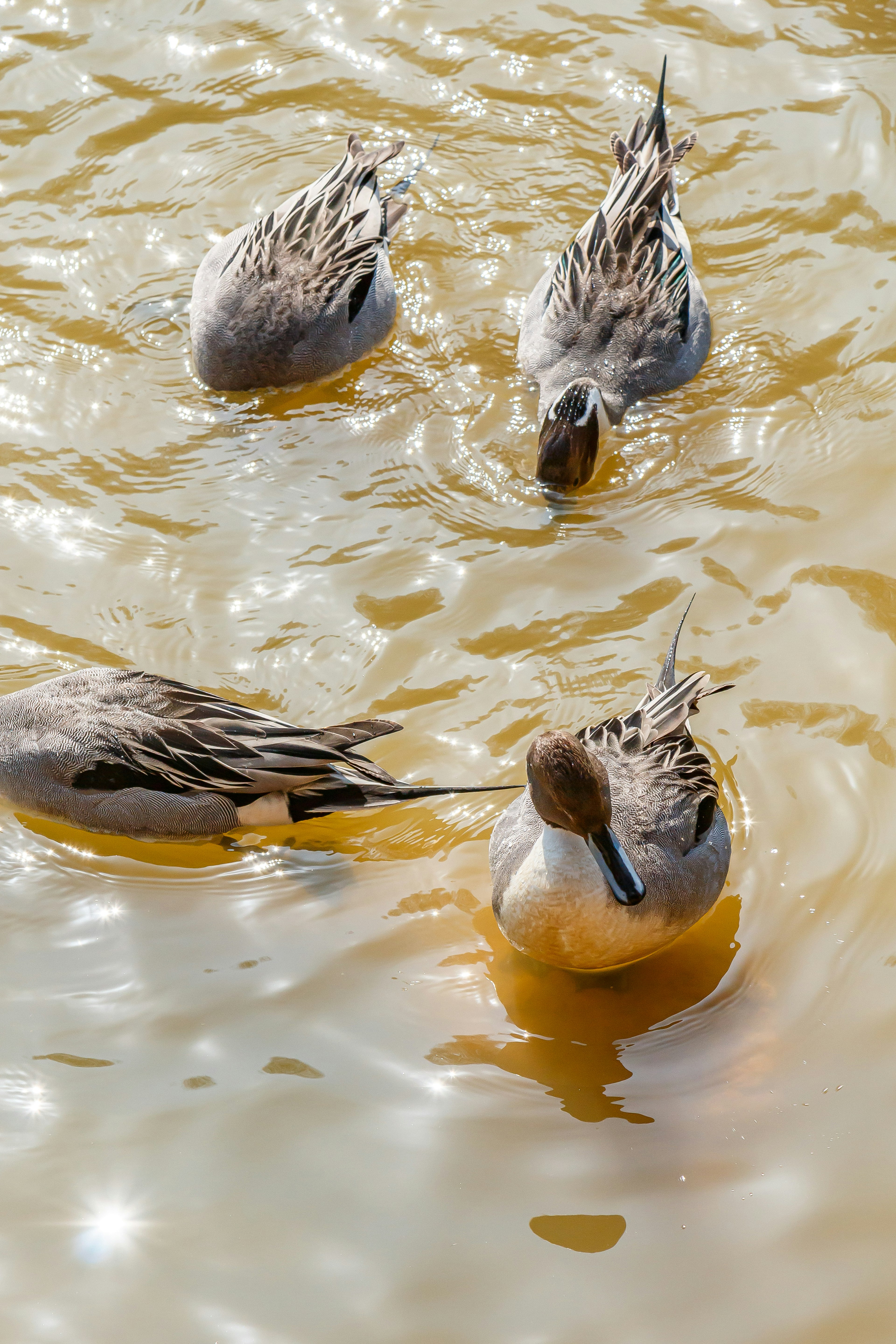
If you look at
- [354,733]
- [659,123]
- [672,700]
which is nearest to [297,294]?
[659,123]

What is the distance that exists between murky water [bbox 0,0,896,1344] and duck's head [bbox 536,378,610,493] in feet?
0.50

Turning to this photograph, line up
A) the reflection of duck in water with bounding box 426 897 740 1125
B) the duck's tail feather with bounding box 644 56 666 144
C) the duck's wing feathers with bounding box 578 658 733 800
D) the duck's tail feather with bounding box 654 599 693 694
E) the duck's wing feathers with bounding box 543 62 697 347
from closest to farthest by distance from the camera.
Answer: the reflection of duck in water with bounding box 426 897 740 1125 < the duck's wing feathers with bounding box 578 658 733 800 < the duck's tail feather with bounding box 654 599 693 694 < the duck's wing feathers with bounding box 543 62 697 347 < the duck's tail feather with bounding box 644 56 666 144

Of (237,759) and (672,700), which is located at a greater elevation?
(672,700)

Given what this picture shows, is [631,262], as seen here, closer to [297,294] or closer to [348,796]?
[297,294]

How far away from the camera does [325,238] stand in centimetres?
634

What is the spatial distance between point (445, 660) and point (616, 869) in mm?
1609

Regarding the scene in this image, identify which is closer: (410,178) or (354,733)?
(354,733)

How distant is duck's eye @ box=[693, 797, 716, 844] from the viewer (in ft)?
13.1

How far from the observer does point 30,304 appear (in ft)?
21.7

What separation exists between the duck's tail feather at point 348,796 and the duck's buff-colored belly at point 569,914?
A: 0.60m

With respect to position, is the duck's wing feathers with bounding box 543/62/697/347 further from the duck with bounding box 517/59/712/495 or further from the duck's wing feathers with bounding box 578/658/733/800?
the duck's wing feathers with bounding box 578/658/733/800

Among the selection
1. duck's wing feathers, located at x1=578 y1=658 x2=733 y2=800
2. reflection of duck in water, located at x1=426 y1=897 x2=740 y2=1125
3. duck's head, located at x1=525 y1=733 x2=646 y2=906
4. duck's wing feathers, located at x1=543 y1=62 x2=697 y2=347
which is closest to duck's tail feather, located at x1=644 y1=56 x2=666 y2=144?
duck's wing feathers, located at x1=543 y1=62 x2=697 y2=347

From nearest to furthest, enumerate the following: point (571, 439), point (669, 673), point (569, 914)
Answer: point (569, 914)
point (669, 673)
point (571, 439)

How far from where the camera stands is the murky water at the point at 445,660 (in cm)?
328
